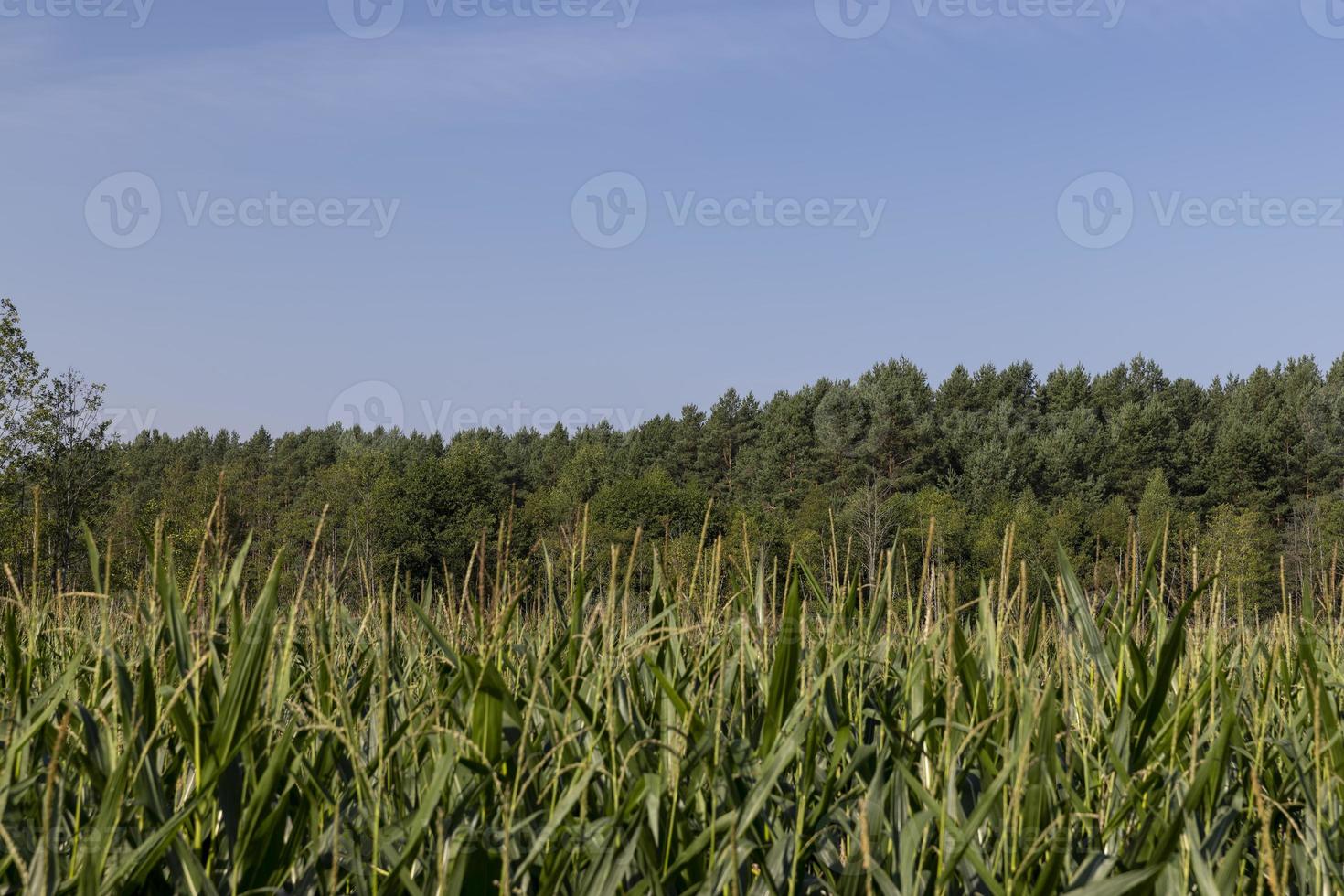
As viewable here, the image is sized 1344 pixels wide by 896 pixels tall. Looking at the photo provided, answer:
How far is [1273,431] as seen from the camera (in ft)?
232

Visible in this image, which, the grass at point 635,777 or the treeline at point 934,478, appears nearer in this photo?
the grass at point 635,777

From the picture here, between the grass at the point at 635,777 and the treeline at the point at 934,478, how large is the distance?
1932 inches

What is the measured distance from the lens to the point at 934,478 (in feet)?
248

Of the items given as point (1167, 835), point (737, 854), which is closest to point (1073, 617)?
point (1167, 835)

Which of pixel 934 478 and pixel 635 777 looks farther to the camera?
pixel 934 478

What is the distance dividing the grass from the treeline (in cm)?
4906

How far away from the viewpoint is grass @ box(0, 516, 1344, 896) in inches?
83.8

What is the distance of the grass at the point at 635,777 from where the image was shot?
2129 mm

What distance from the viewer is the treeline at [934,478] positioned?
202 ft

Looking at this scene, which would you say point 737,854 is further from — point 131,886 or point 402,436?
point 402,436

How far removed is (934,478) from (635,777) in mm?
75179

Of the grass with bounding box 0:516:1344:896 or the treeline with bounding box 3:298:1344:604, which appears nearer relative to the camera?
the grass with bounding box 0:516:1344:896

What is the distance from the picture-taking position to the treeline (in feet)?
202

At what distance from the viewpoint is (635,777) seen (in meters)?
2.50
